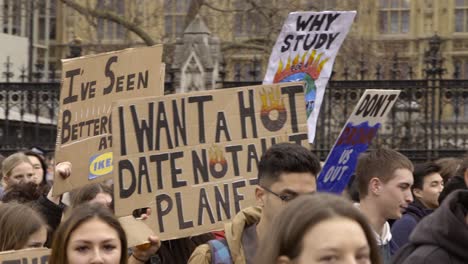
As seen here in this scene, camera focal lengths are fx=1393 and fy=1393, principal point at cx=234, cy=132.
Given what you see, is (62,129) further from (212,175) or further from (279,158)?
(279,158)

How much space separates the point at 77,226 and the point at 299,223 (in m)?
1.65

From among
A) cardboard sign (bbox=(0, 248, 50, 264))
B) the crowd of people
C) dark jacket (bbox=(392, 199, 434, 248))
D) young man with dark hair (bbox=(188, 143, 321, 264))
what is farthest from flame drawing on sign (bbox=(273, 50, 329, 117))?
cardboard sign (bbox=(0, 248, 50, 264))

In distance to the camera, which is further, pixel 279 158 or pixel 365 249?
pixel 279 158

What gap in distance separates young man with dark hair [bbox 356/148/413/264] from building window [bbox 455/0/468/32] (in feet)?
113

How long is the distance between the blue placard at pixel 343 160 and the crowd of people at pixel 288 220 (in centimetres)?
44

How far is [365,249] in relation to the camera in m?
3.70

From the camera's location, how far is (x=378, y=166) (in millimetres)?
7195

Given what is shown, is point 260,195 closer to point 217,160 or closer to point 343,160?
point 217,160

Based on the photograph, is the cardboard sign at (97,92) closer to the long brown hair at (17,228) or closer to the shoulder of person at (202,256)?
the long brown hair at (17,228)

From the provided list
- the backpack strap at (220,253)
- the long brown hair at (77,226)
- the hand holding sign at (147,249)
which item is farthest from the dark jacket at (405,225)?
the long brown hair at (77,226)

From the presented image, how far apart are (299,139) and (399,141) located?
43.2 ft

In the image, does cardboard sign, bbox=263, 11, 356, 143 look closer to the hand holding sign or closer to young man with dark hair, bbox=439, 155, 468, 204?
young man with dark hair, bbox=439, 155, 468, 204

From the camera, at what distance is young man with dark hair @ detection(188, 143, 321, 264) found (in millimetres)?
5266

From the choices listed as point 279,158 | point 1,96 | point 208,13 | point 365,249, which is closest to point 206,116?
point 279,158
